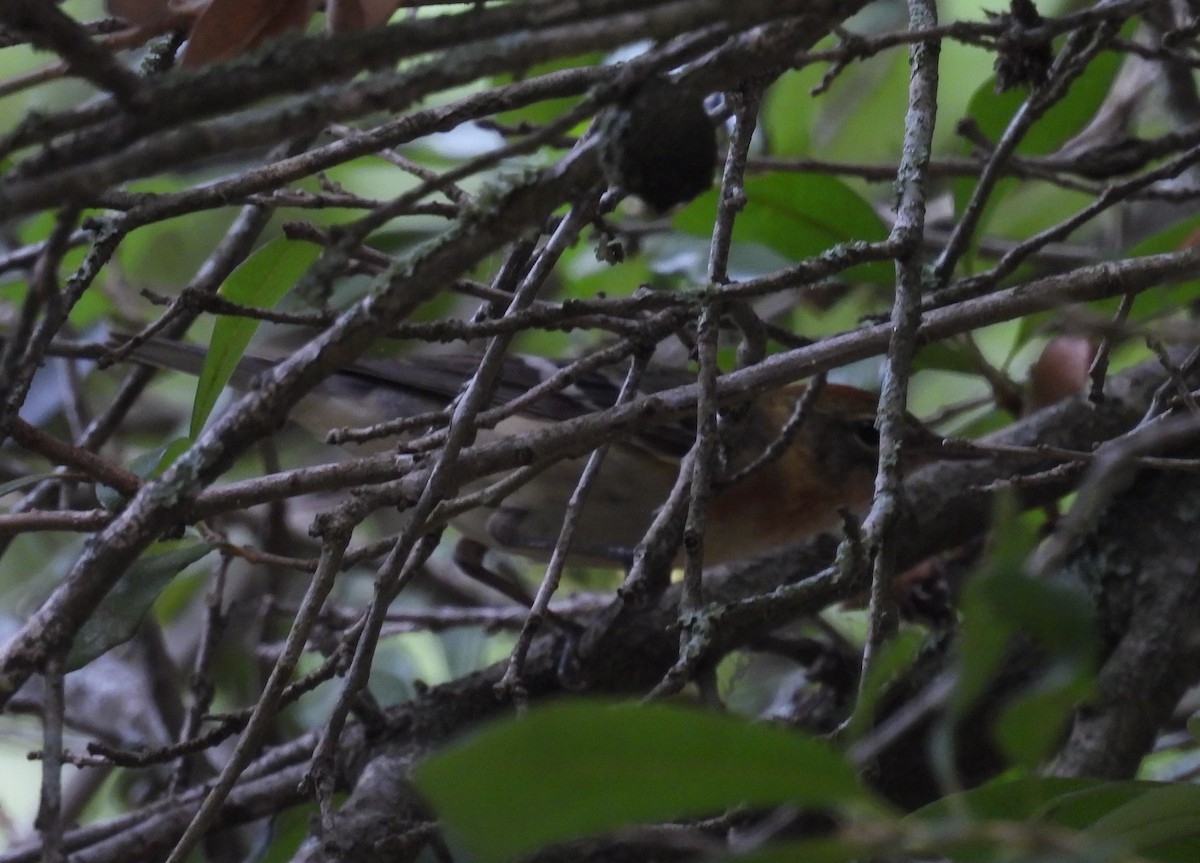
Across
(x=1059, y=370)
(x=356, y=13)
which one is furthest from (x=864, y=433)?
(x=356, y=13)

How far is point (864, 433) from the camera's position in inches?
177

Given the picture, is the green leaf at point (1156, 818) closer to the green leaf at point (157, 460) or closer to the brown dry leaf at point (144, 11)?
the brown dry leaf at point (144, 11)

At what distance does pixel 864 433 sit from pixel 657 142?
335 cm

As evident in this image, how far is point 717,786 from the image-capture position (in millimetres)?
882

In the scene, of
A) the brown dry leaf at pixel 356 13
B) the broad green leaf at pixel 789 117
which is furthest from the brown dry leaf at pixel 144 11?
the broad green leaf at pixel 789 117

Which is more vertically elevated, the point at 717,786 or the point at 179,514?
the point at 179,514

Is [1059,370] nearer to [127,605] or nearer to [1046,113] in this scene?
[1046,113]

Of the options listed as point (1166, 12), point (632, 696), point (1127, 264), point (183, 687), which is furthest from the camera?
point (183, 687)

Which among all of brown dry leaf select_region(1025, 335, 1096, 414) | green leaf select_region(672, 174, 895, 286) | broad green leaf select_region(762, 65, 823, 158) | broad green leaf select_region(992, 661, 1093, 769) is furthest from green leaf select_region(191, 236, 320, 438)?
broad green leaf select_region(762, 65, 823, 158)

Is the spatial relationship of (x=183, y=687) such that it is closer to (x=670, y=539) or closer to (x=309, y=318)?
(x=670, y=539)

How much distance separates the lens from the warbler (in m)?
4.29

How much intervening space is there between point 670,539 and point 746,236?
3.81ft

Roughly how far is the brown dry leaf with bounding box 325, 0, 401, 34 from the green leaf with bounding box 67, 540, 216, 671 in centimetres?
102

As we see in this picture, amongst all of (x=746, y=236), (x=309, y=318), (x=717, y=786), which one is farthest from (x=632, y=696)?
(x=717, y=786)
